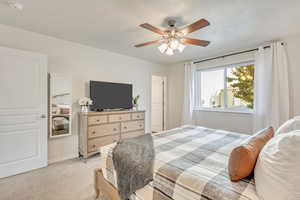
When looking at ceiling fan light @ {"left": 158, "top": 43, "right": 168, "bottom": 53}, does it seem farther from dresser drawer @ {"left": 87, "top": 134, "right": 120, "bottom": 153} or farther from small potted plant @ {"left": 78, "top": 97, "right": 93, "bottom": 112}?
dresser drawer @ {"left": 87, "top": 134, "right": 120, "bottom": 153}

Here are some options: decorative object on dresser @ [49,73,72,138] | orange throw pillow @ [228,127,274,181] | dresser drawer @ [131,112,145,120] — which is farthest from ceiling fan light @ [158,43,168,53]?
decorative object on dresser @ [49,73,72,138]

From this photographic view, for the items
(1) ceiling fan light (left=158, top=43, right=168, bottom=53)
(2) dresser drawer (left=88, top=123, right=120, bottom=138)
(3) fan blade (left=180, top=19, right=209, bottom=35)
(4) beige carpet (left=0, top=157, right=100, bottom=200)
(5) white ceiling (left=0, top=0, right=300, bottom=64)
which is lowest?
(4) beige carpet (left=0, top=157, right=100, bottom=200)

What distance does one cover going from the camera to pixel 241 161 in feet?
3.26

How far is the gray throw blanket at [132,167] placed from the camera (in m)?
1.25

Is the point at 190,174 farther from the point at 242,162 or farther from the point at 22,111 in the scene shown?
the point at 22,111

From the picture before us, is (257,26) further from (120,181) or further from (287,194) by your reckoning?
(120,181)

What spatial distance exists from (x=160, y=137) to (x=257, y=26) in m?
2.42

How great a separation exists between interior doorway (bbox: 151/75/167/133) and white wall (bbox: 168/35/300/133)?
231 millimetres

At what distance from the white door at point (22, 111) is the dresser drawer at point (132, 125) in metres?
1.51

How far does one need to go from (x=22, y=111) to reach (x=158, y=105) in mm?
3802

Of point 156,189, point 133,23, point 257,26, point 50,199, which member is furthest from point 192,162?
point 257,26

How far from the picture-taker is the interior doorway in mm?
5207

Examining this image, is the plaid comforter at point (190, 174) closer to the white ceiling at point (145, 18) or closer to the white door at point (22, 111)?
the white door at point (22, 111)

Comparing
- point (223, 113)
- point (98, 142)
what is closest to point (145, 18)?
point (98, 142)
